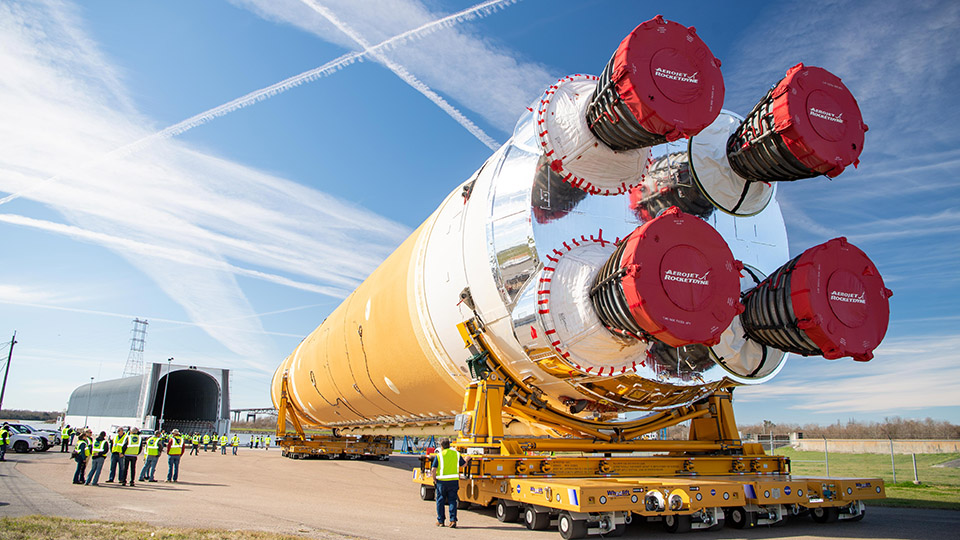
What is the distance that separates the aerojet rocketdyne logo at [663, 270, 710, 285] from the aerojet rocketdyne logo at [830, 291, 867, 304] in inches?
53.5

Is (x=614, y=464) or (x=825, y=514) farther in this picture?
(x=825, y=514)

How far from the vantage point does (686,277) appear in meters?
5.22

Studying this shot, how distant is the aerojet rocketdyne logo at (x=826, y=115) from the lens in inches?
230

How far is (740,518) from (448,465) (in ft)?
11.1

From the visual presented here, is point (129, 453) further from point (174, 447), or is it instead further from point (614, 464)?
point (614, 464)

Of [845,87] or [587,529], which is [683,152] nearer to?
[845,87]

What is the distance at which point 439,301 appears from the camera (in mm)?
8500

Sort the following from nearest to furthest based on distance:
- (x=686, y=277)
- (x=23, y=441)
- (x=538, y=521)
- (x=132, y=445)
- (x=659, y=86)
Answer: (x=686, y=277), (x=659, y=86), (x=538, y=521), (x=132, y=445), (x=23, y=441)

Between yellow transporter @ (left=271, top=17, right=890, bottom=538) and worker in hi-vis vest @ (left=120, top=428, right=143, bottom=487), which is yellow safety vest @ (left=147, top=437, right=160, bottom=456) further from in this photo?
yellow transporter @ (left=271, top=17, right=890, bottom=538)

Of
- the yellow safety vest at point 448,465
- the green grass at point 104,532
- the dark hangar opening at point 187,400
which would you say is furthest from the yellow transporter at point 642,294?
the dark hangar opening at point 187,400

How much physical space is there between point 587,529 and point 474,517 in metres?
2.21

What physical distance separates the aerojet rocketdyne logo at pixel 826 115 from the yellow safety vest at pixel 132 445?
514 inches

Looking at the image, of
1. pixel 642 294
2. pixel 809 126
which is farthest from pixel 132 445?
pixel 809 126

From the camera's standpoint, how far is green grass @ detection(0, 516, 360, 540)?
18.3 feet
